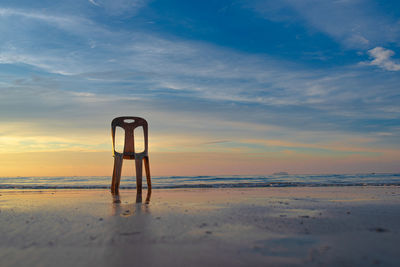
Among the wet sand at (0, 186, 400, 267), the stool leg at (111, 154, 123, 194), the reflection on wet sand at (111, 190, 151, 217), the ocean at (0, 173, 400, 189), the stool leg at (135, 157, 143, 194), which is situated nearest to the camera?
the wet sand at (0, 186, 400, 267)

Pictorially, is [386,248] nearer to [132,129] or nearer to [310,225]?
[310,225]

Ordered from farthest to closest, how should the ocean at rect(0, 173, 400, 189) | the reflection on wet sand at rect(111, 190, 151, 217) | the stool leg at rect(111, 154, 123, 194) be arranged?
the ocean at rect(0, 173, 400, 189) → the stool leg at rect(111, 154, 123, 194) → the reflection on wet sand at rect(111, 190, 151, 217)

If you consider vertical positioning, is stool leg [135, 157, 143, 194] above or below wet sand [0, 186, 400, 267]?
above

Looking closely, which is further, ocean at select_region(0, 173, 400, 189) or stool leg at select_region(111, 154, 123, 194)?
ocean at select_region(0, 173, 400, 189)

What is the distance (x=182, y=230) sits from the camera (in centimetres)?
246

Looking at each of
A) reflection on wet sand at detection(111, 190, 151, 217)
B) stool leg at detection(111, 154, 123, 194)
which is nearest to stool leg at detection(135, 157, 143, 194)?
stool leg at detection(111, 154, 123, 194)

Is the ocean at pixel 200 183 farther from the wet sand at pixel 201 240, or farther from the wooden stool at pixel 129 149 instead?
the wet sand at pixel 201 240

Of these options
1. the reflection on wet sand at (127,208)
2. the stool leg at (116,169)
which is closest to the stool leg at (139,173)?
the stool leg at (116,169)

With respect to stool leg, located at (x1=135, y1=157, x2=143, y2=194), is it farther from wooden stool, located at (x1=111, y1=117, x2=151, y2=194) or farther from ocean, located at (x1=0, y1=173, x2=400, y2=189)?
ocean, located at (x1=0, y1=173, x2=400, y2=189)

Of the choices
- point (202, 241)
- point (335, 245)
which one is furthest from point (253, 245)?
point (335, 245)

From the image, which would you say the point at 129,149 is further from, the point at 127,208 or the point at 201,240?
the point at 201,240

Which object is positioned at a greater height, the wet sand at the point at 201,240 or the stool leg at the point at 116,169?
the stool leg at the point at 116,169

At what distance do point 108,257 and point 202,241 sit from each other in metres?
0.66

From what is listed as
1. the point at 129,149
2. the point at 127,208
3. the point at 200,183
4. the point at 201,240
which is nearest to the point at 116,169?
the point at 129,149
